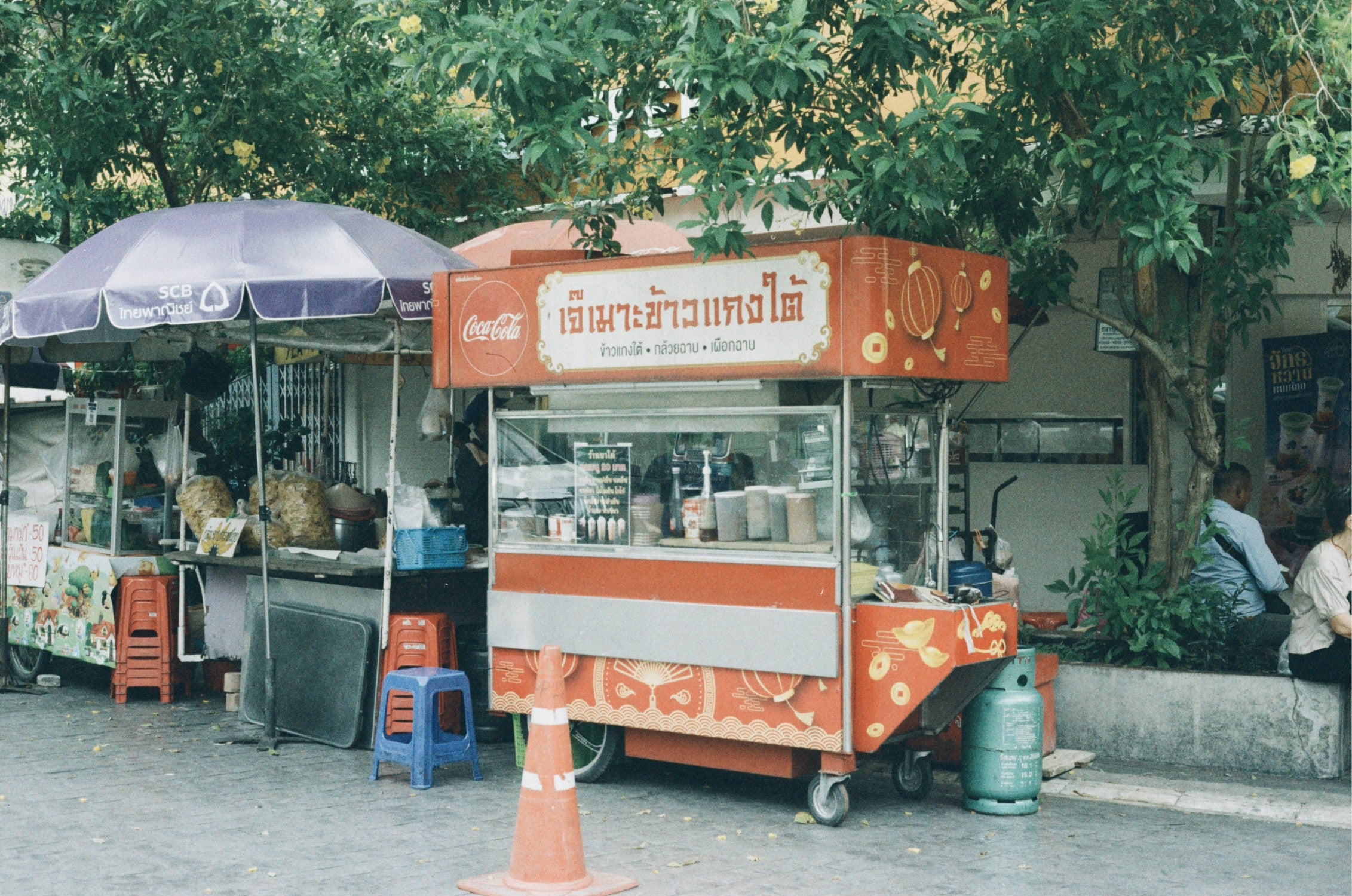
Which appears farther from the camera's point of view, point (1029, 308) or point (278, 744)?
point (1029, 308)

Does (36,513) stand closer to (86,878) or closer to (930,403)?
(86,878)

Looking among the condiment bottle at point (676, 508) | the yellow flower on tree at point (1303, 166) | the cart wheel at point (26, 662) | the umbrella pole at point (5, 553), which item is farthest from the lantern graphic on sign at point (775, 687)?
the cart wheel at point (26, 662)

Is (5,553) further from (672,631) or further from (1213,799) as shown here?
(1213,799)

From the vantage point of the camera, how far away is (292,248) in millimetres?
7660

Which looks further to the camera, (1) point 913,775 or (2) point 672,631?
(1) point 913,775

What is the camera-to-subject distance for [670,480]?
6.95m

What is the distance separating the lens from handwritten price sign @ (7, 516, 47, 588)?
1038 cm

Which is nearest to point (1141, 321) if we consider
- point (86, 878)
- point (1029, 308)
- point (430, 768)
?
point (1029, 308)

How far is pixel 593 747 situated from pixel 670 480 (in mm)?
1465

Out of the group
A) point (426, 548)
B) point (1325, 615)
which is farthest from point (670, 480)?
point (1325, 615)

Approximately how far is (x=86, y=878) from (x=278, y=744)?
2.61 meters

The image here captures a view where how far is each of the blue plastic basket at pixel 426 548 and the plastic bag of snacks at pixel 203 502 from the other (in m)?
2.04

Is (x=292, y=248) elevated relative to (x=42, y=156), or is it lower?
lower

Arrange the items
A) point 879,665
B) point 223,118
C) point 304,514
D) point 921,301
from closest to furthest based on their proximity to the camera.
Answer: point 879,665
point 921,301
point 304,514
point 223,118
